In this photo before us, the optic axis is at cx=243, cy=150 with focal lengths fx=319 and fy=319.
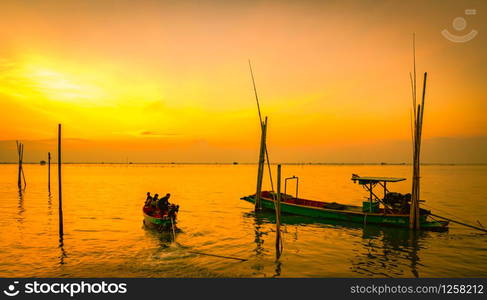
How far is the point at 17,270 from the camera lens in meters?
14.0

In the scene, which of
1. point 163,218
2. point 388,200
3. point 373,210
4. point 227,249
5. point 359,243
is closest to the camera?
point 227,249

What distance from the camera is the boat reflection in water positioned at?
49.1 ft

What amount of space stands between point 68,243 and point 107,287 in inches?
389

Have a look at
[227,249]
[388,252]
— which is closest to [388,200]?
[388,252]

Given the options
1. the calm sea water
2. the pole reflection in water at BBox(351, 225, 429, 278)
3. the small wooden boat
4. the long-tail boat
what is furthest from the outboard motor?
the small wooden boat

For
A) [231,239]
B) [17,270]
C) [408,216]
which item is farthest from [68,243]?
[408,216]

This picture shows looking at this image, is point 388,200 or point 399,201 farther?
point 388,200

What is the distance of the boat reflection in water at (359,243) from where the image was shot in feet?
49.1

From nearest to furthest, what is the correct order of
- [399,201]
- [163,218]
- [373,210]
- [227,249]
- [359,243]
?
1. [227,249]
2. [359,243]
3. [163,218]
4. [399,201]
5. [373,210]

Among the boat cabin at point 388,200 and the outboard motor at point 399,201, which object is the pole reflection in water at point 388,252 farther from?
the outboard motor at point 399,201

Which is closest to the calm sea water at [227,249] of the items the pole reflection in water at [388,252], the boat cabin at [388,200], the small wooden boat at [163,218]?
the pole reflection in water at [388,252]

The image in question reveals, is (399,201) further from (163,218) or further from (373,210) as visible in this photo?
(163,218)

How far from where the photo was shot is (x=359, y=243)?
19.6 m

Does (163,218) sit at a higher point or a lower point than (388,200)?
lower
